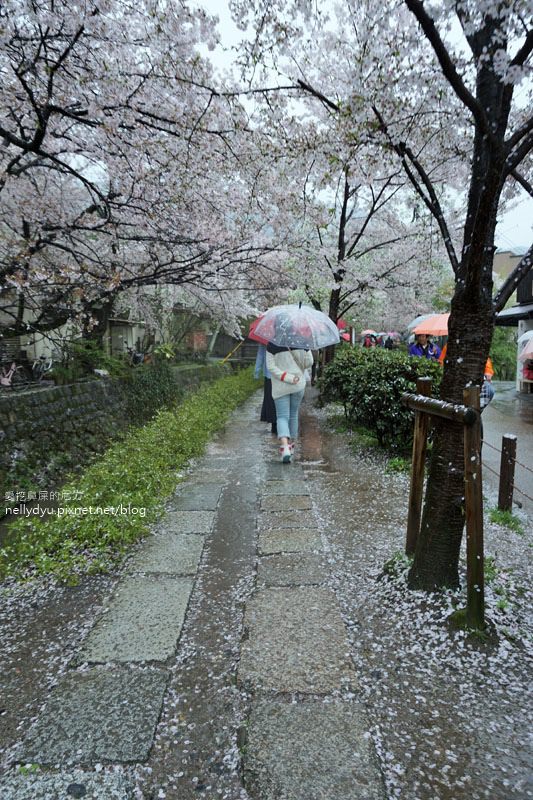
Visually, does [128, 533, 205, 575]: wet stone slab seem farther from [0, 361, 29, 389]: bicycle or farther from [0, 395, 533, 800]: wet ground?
[0, 361, 29, 389]: bicycle

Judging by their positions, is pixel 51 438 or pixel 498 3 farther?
pixel 51 438

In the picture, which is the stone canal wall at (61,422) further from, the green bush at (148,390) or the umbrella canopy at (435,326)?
the umbrella canopy at (435,326)

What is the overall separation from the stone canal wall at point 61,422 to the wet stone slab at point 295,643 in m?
4.12

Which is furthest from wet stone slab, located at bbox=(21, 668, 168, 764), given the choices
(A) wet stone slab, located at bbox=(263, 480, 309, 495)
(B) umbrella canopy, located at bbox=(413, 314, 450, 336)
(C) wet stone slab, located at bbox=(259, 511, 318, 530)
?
(B) umbrella canopy, located at bbox=(413, 314, 450, 336)

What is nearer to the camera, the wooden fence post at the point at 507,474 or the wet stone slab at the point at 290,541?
the wet stone slab at the point at 290,541

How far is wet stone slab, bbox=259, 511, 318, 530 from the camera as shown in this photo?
405 cm

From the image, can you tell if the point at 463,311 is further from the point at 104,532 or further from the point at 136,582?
the point at 104,532

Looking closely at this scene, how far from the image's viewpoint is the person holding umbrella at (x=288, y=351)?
5844 mm

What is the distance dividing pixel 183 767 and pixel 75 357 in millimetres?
7584

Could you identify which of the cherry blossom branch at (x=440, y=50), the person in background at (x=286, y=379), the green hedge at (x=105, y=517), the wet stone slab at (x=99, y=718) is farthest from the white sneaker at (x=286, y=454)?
the cherry blossom branch at (x=440, y=50)

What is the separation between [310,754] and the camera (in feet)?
5.64

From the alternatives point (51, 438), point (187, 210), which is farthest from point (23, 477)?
point (187, 210)

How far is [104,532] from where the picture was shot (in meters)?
3.68

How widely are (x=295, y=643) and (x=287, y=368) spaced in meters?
3.92
